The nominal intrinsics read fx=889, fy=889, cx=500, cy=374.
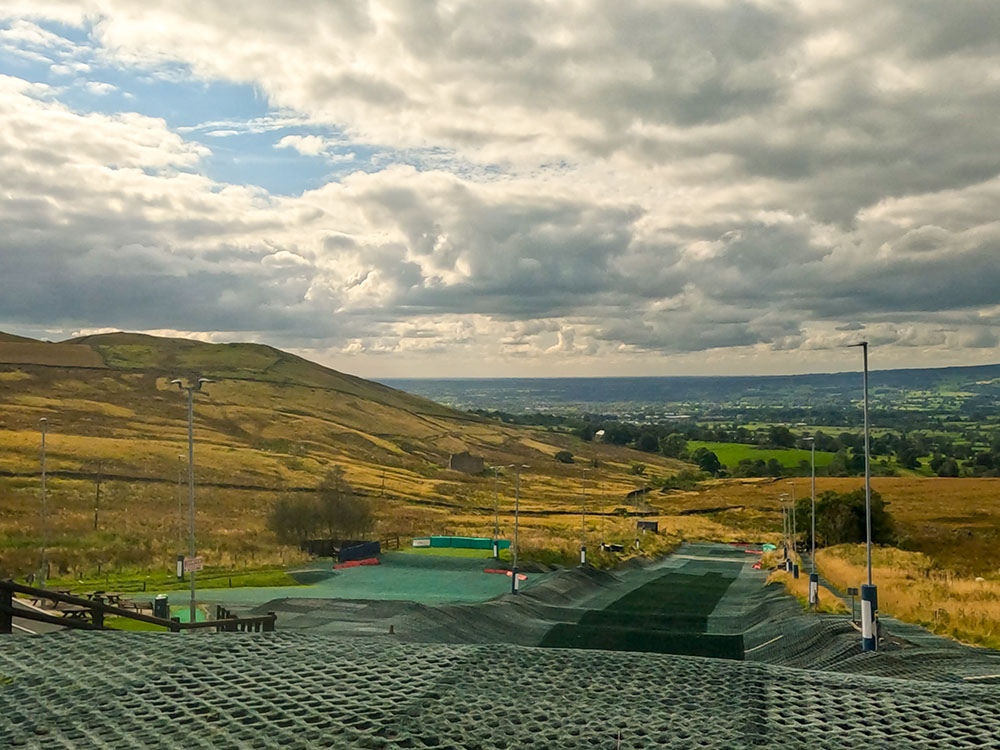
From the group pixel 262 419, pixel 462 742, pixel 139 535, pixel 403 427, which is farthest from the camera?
pixel 403 427

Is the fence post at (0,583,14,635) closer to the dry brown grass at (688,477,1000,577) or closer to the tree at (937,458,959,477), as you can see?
the dry brown grass at (688,477,1000,577)

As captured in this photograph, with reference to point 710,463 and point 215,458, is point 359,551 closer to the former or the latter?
point 215,458

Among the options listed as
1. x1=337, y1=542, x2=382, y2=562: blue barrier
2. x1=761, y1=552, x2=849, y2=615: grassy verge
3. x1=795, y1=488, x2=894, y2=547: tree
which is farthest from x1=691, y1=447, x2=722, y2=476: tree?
x1=337, y1=542, x2=382, y2=562: blue barrier

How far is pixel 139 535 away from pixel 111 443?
40118 mm

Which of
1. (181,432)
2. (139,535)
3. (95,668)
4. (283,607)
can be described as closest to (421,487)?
(181,432)

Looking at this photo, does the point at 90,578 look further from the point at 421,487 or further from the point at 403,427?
the point at 403,427

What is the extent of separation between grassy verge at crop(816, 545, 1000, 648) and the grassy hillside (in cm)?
2954

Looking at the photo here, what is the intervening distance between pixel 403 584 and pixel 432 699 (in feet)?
138

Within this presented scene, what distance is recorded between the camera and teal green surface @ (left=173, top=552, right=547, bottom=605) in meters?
45.4

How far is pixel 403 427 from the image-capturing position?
17788cm

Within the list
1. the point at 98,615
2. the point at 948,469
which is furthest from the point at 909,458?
the point at 98,615

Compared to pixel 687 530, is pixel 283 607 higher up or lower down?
higher up

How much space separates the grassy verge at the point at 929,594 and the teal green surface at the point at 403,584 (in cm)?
1931

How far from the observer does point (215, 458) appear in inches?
4176
